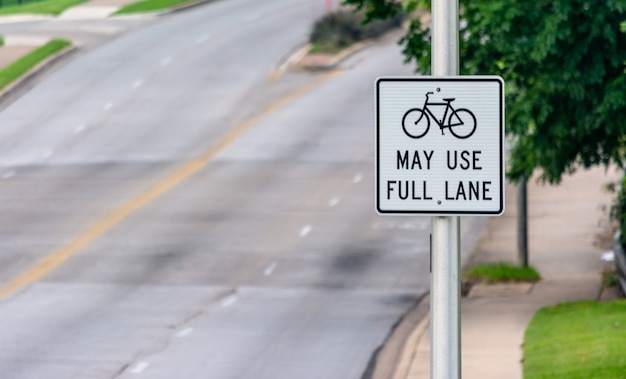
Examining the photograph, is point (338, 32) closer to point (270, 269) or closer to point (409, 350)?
point (270, 269)

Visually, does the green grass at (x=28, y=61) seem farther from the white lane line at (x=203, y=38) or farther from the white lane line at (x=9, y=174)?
the white lane line at (x=9, y=174)

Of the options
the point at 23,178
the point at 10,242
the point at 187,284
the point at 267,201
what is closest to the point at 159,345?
the point at 187,284

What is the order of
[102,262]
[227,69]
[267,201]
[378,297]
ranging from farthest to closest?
[227,69], [267,201], [102,262], [378,297]

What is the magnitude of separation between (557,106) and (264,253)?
828 centimetres

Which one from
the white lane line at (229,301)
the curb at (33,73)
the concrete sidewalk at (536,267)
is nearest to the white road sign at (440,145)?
the concrete sidewalk at (536,267)

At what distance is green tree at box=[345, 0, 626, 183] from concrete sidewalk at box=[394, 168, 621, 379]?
2681mm

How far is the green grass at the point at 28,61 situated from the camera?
47.2 meters

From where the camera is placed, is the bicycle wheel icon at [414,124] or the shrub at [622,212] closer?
the bicycle wheel icon at [414,124]

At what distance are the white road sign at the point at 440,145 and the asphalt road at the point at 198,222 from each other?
11.7m

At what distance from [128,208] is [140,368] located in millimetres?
13320

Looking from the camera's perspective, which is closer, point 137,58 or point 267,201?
point 267,201

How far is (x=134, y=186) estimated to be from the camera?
34312 millimetres

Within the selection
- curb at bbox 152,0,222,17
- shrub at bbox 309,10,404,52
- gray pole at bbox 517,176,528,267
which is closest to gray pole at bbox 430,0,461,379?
gray pole at bbox 517,176,528,267

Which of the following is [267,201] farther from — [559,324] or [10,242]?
[559,324]
